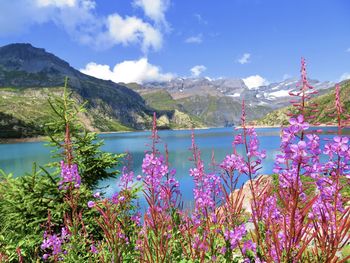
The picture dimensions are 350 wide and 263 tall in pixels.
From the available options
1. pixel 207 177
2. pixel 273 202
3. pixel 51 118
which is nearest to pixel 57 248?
pixel 207 177

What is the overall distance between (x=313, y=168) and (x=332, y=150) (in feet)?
0.79

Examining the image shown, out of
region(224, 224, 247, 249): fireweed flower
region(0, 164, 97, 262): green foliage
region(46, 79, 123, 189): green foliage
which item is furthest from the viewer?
region(46, 79, 123, 189): green foliage

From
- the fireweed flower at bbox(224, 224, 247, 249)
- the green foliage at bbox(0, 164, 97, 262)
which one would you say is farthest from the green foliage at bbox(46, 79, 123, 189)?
the fireweed flower at bbox(224, 224, 247, 249)

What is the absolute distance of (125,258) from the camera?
493cm

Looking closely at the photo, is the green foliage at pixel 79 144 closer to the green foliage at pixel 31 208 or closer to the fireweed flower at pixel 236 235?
the green foliage at pixel 31 208

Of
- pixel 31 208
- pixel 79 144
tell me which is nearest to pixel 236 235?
pixel 31 208

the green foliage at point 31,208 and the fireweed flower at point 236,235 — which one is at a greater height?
the fireweed flower at point 236,235

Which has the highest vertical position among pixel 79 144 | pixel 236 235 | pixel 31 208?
pixel 79 144

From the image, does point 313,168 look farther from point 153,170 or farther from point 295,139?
point 153,170

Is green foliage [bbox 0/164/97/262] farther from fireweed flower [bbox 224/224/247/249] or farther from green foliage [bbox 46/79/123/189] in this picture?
fireweed flower [bbox 224/224/247/249]

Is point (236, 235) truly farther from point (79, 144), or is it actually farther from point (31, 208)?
point (79, 144)

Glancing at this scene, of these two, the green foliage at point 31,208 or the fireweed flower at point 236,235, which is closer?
the fireweed flower at point 236,235

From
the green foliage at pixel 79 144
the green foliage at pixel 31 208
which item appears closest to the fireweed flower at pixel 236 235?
the green foliage at pixel 31 208

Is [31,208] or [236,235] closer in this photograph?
[236,235]
